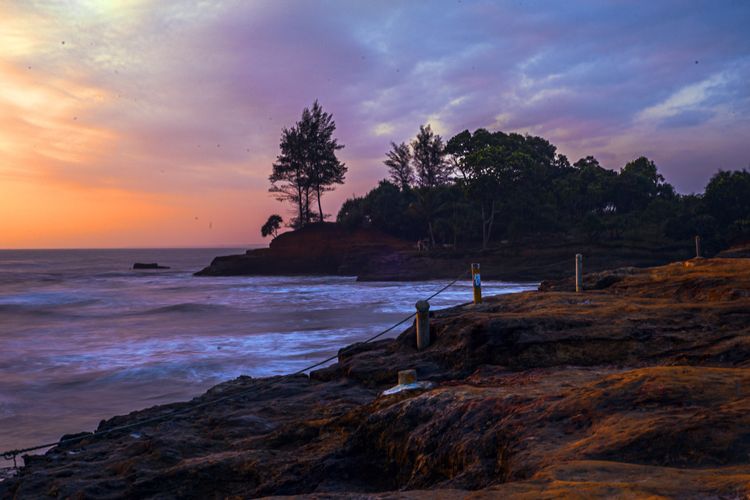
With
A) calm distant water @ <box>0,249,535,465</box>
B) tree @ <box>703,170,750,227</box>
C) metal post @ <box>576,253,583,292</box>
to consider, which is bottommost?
calm distant water @ <box>0,249,535,465</box>

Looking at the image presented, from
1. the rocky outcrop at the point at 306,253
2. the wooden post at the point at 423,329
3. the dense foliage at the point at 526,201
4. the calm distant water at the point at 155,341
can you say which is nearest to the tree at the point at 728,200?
the dense foliage at the point at 526,201

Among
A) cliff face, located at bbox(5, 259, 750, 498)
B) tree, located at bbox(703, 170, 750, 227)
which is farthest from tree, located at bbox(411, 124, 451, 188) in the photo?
cliff face, located at bbox(5, 259, 750, 498)

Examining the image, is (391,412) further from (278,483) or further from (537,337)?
(537,337)

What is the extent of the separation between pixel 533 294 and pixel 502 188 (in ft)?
139

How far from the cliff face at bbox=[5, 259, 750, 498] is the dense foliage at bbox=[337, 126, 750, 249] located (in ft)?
133

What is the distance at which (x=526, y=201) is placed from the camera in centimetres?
5597

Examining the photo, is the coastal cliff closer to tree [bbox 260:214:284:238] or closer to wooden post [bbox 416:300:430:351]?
tree [bbox 260:214:284:238]

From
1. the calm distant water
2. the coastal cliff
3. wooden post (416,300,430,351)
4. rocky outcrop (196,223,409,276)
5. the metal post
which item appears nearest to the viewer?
wooden post (416,300,430,351)

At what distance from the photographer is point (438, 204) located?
60.5 metres

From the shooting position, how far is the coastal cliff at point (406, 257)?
43062 mm

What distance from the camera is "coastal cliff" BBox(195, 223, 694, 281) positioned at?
43062 mm

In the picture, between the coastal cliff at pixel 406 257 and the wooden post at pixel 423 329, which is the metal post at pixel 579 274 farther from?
the coastal cliff at pixel 406 257

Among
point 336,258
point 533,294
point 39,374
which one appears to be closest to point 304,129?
point 336,258

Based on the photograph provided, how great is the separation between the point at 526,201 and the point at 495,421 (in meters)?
53.6
